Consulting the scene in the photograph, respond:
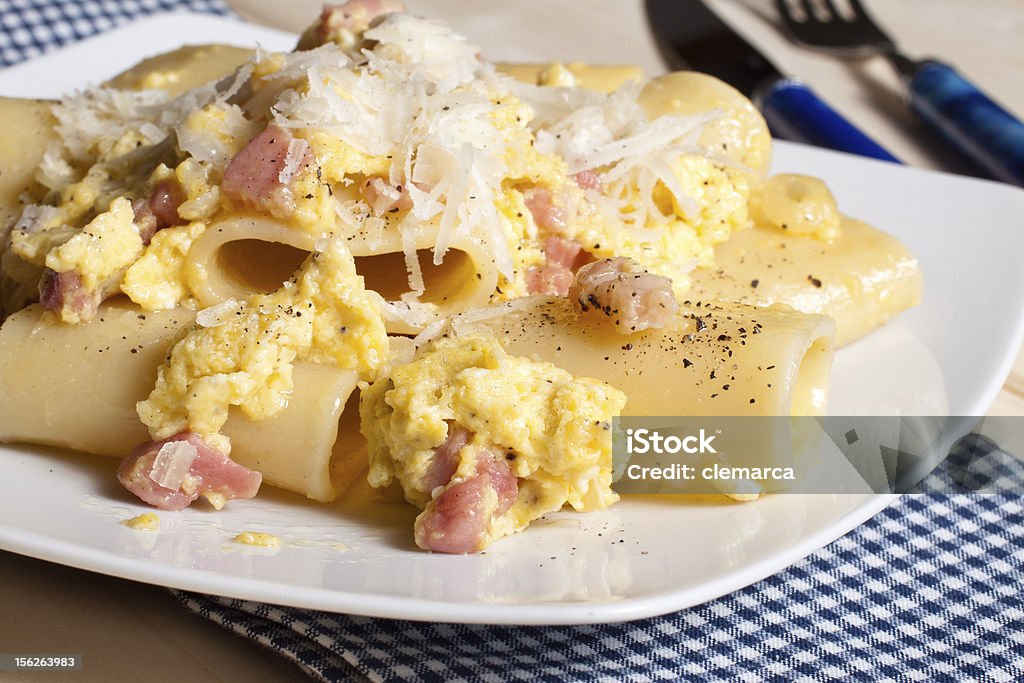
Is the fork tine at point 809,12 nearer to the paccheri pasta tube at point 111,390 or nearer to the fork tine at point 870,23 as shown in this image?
the fork tine at point 870,23

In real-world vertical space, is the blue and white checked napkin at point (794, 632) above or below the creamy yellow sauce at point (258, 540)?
below

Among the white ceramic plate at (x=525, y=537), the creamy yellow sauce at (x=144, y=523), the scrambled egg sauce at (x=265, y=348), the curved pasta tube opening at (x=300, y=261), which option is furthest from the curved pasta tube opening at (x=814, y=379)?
the creamy yellow sauce at (x=144, y=523)

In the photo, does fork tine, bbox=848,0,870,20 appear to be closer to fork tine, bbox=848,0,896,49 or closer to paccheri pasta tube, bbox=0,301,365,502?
fork tine, bbox=848,0,896,49

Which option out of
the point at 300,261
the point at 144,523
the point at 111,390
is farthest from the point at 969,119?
the point at 144,523


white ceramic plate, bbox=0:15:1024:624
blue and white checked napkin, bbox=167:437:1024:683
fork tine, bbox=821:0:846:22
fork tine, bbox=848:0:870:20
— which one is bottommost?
blue and white checked napkin, bbox=167:437:1024:683

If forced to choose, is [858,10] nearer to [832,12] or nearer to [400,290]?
[832,12]

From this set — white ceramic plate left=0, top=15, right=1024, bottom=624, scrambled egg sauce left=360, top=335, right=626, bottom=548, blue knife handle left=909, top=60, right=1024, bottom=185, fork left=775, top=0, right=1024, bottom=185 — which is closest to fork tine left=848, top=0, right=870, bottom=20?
fork left=775, top=0, right=1024, bottom=185

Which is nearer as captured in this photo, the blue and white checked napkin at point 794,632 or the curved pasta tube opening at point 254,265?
the blue and white checked napkin at point 794,632
